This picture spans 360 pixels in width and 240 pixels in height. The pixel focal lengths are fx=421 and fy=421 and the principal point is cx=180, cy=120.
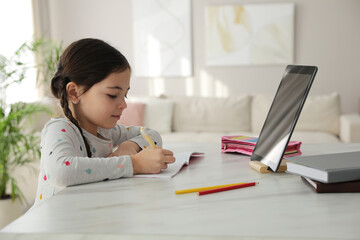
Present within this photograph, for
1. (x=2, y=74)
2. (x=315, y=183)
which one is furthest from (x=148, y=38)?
(x=315, y=183)

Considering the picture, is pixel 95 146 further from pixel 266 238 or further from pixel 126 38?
pixel 126 38

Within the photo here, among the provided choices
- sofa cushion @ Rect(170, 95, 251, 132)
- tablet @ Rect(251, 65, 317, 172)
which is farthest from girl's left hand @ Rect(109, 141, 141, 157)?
sofa cushion @ Rect(170, 95, 251, 132)

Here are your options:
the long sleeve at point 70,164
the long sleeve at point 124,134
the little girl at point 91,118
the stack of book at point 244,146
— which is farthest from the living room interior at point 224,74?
the long sleeve at point 70,164

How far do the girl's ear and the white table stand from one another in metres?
0.34

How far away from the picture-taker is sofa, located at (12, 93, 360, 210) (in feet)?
12.0

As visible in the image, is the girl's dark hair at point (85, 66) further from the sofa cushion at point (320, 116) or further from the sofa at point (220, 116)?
the sofa cushion at point (320, 116)

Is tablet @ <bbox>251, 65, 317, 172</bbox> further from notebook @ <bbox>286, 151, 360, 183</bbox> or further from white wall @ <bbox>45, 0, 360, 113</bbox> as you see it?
white wall @ <bbox>45, 0, 360, 113</bbox>

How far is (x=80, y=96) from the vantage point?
1185 millimetres

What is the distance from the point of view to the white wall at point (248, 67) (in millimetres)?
4348

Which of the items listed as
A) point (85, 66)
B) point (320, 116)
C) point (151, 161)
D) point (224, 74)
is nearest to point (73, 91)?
point (85, 66)

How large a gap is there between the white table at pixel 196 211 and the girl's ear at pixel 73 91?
1.10 ft

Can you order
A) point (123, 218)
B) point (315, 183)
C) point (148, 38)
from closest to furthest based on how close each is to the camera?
1. point (123, 218)
2. point (315, 183)
3. point (148, 38)

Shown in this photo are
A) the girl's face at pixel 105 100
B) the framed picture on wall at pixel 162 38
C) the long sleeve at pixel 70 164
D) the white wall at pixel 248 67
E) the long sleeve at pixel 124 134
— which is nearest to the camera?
the long sleeve at pixel 70 164

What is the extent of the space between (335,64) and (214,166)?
3691 mm
